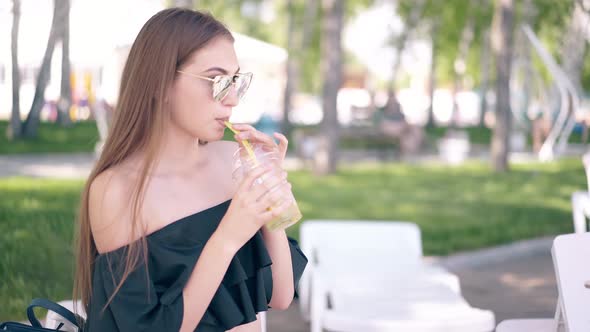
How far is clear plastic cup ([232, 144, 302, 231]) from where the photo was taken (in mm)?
1991

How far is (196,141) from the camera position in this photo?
8.14ft

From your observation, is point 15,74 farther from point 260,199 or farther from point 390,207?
point 260,199

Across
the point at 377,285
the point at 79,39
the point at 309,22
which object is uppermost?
the point at 309,22

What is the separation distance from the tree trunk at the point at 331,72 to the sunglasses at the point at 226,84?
10649mm

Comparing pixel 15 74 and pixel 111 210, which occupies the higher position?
pixel 15 74

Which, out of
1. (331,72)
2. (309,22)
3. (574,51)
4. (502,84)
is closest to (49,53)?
(331,72)

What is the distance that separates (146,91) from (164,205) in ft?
0.99

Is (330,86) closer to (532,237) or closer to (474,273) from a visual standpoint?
(532,237)

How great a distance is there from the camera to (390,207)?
10078 mm

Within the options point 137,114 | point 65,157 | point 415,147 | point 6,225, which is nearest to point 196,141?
point 137,114

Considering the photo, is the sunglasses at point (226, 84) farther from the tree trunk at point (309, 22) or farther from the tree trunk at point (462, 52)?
the tree trunk at point (462, 52)

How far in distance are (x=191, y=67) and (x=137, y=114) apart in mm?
186

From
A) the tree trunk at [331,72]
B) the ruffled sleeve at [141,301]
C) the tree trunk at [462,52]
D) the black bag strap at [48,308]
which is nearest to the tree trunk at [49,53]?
the black bag strap at [48,308]

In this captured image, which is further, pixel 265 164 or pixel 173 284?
pixel 173 284
